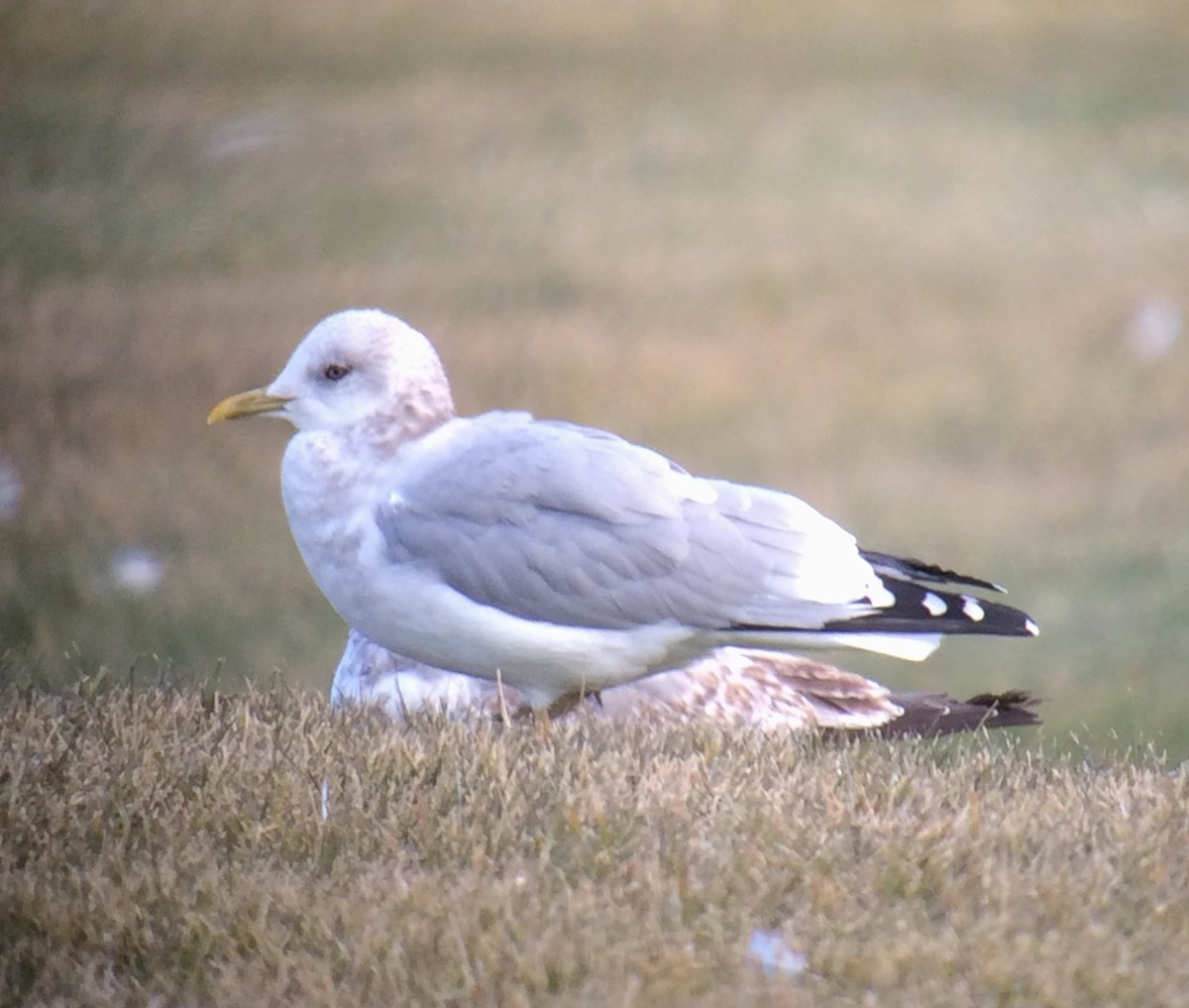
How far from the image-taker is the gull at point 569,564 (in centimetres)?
379

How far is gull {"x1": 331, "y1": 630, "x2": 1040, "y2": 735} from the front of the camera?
4.32 m

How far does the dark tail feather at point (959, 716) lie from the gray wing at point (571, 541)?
77cm

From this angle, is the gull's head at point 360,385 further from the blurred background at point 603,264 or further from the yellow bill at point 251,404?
the blurred background at point 603,264

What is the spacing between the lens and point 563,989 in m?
2.69

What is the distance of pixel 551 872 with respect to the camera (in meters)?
2.99

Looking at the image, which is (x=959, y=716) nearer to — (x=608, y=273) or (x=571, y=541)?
(x=571, y=541)

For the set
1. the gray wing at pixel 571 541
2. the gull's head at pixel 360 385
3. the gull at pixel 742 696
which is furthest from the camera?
the gull at pixel 742 696

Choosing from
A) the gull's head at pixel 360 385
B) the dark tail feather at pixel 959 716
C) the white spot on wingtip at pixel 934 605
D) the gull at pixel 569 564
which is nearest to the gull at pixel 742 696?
the dark tail feather at pixel 959 716

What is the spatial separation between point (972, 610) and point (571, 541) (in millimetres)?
852

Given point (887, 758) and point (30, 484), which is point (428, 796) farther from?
point (30, 484)

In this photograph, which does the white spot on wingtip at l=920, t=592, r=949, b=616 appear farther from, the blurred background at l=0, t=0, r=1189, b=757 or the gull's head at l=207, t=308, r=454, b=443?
the blurred background at l=0, t=0, r=1189, b=757

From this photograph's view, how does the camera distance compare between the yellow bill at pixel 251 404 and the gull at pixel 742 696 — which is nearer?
the yellow bill at pixel 251 404

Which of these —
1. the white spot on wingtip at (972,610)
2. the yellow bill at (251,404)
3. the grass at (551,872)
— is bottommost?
the grass at (551,872)

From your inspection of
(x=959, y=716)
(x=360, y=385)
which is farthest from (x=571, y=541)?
(x=959, y=716)
